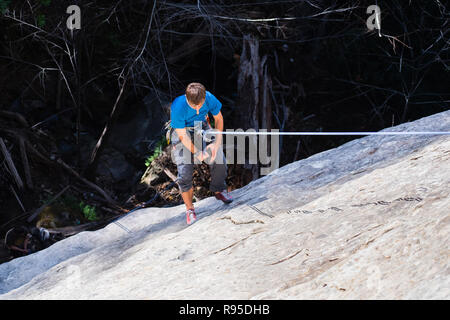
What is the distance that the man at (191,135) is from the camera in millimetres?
4737

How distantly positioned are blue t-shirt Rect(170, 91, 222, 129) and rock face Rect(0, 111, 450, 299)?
96 cm

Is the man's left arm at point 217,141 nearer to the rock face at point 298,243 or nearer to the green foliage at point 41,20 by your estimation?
the rock face at point 298,243

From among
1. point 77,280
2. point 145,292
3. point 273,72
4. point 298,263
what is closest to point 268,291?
point 298,263

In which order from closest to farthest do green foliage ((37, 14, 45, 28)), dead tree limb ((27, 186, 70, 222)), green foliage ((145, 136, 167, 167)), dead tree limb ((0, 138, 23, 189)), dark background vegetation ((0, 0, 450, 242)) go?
green foliage ((37, 14, 45, 28))
dead tree limb ((27, 186, 70, 222))
dark background vegetation ((0, 0, 450, 242))
dead tree limb ((0, 138, 23, 189))
green foliage ((145, 136, 167, 167))

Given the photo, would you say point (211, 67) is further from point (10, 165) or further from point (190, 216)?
point (190, 216)

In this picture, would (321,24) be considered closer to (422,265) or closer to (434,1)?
(434,1)

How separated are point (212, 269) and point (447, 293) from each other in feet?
5.40

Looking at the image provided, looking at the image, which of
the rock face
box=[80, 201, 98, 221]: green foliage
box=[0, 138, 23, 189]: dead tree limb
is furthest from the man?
box=[0, 138, 23, 189]: dead tree limb

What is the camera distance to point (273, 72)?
9977 millimetres

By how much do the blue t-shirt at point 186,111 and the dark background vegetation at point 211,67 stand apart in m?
3.05

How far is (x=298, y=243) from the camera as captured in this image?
3838 millimetres

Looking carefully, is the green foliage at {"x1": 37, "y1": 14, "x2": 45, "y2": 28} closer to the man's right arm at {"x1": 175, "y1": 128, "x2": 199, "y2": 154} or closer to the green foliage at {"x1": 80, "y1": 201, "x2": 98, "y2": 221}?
the green foliage at {"x1": 80, "y1": 201, "x2": 98, "y2": 221}

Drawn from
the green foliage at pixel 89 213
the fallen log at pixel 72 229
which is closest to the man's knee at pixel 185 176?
the fallen log at pixel 72 229

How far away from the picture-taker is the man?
4737mm
